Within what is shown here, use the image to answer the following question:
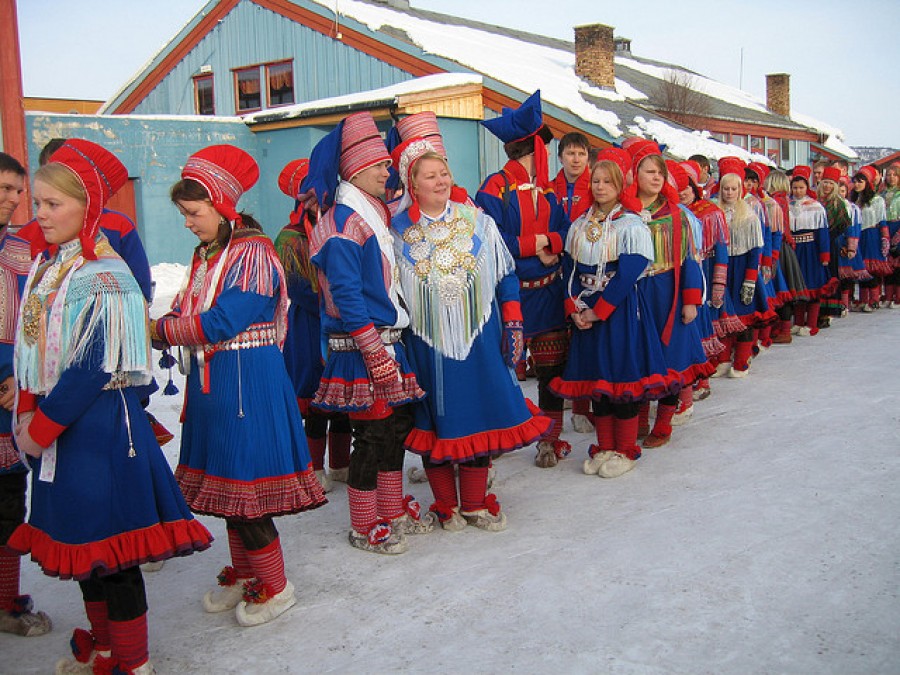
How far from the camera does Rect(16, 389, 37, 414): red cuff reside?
9.93 ft

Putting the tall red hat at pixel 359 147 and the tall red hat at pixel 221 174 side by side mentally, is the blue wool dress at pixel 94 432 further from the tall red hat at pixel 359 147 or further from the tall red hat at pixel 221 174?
the tall red hat at pixel 359 147

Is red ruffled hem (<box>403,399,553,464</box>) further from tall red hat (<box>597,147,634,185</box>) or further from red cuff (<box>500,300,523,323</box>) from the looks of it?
tall red hat (<box>597,147,634,185</box>)

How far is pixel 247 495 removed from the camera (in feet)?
11.2

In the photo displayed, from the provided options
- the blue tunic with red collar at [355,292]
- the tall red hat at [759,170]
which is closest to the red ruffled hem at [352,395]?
the blue tunic with red collar at [355,292]

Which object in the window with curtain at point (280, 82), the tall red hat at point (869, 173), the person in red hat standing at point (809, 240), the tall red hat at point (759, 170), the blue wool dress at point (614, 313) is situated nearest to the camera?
the blue wool dress at point (614, 313)

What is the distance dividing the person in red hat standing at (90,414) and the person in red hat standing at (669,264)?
324cm

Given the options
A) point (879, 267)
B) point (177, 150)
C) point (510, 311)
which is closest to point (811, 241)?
point (879, 267)

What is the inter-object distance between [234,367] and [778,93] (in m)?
32.3

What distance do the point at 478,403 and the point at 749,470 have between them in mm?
1971

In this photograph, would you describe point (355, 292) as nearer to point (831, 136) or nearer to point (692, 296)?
point (692, 296)

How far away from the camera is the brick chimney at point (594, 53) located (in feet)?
69.3

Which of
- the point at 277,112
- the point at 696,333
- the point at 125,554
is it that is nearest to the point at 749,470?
the point at 696,333

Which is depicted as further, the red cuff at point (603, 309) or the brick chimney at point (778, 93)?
the brick chimney at point (778, 93)

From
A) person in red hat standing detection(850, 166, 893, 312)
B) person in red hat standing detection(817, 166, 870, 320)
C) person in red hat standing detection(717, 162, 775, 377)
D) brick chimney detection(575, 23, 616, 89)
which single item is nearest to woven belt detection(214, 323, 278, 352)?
person in red hat standing detection(717, 162, 775, 377)
